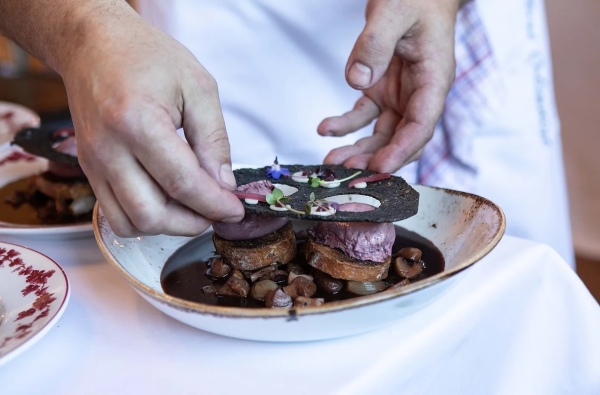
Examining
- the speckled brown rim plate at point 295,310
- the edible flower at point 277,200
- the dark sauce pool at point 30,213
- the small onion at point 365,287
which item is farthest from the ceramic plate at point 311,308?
the dark sauce pool at point 30,213

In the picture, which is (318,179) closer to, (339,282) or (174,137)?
(339,282)

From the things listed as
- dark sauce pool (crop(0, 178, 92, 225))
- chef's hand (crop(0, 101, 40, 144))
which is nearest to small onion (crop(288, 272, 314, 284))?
dark sauce pool (crop(0, 178, 92, 225))

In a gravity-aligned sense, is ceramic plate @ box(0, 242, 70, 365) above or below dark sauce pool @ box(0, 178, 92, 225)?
above

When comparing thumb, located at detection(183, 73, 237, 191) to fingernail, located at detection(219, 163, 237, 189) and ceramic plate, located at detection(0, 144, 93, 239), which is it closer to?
fingernail, located at detection(219, 163, 237, 189)

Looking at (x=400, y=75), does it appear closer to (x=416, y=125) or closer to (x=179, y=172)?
(x=416, y=125)

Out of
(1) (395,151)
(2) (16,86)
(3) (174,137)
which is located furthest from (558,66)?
(2) (16,86)

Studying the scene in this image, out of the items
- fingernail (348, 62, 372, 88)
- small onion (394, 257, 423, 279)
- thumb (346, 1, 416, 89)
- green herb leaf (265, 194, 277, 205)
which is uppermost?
thumb (346, 1, 416, 89)
